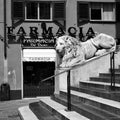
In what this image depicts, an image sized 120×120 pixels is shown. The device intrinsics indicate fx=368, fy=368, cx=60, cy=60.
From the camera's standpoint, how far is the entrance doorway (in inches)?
958

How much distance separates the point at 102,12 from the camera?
983 inches

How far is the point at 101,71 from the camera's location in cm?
1250

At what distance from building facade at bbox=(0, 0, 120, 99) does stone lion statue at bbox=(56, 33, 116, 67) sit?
10730 millimetres

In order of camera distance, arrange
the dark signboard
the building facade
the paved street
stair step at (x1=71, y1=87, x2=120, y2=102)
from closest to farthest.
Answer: stair step at (x1=71, y1=87, x2=120, y2=102)
the paved street
the building facade
the dark signboard

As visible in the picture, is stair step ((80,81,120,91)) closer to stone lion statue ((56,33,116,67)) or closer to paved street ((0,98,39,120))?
stone lion statue ((56,33,116,67))

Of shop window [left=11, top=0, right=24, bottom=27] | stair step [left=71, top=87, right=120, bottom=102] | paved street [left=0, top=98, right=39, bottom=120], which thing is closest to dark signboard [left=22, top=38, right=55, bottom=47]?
shop window [left=11, top=0, right=24, bottom=27]

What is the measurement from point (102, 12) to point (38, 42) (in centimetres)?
486

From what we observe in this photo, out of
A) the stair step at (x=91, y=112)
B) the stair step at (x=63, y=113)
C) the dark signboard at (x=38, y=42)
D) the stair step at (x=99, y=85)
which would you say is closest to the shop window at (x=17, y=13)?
the dark signboard at (x=38, y=42)

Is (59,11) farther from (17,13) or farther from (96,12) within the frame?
(17,13)

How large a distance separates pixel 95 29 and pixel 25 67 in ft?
17.5

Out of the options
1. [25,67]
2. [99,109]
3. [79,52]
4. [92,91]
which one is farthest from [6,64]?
[99,109]

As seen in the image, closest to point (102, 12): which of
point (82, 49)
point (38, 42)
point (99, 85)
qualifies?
point (38, 42)

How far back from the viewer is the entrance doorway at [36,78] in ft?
79.9

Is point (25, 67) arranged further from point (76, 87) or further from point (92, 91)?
point (92, 91)
